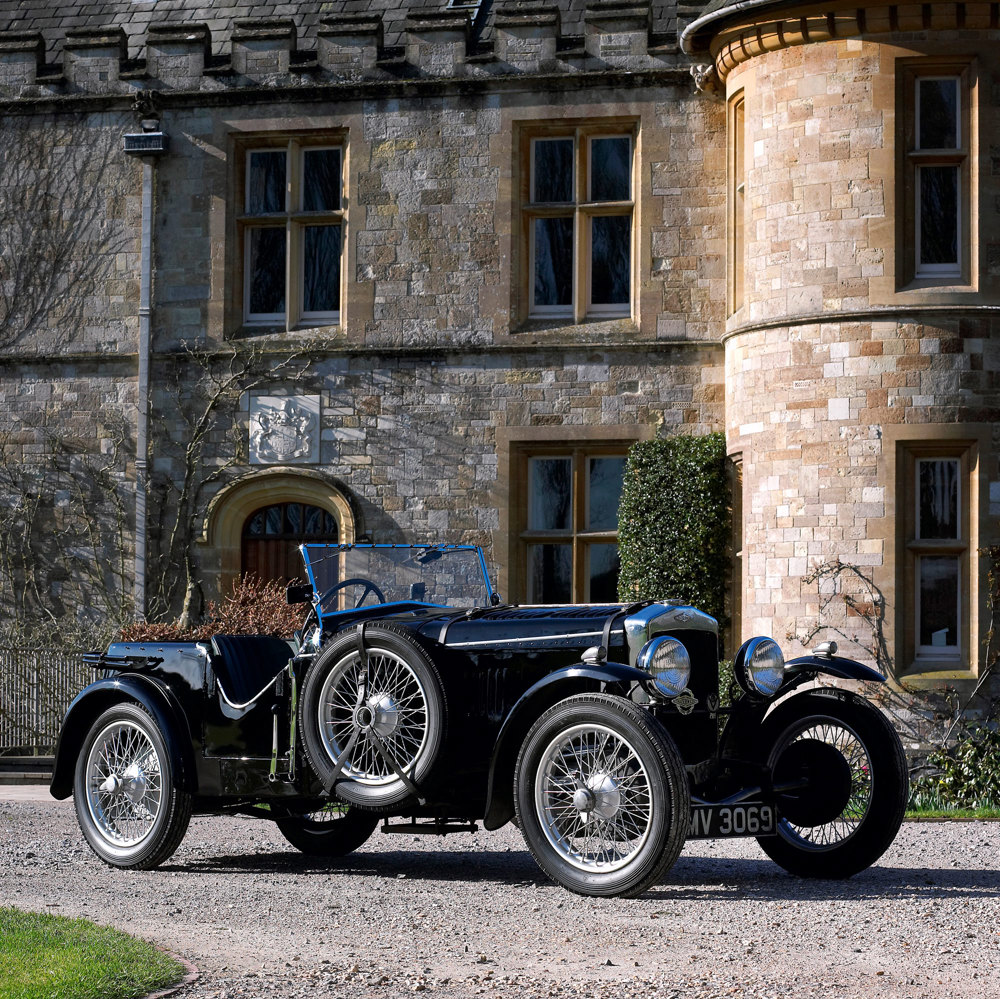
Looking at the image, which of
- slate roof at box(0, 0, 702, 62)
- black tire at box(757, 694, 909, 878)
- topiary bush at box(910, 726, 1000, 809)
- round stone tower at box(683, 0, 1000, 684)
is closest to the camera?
black tire at box(757, 694, 909, 878)

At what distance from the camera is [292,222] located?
16.3m

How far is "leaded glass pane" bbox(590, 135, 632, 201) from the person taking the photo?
1588cm

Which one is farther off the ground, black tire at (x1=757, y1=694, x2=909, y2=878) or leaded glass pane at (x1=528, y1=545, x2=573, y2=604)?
leaded glass pane at (x1=528, y1=545, x2=573, y2=604)

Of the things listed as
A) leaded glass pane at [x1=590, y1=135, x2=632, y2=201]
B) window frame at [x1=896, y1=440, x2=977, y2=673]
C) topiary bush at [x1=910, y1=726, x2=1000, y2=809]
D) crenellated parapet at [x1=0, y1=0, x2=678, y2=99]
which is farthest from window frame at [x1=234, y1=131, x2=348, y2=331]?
topiary bush at [x1=910, y1=726, x2=1000, y2=809]

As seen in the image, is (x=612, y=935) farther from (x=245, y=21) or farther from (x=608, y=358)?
(x=245, y=21)

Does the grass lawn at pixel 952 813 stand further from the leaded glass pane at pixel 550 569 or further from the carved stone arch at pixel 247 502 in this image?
the carved stone arch at pixel 247 502

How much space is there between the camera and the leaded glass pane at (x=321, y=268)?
16.4 m

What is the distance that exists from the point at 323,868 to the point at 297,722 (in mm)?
879

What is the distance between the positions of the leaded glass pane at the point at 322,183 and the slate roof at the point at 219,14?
49.2 inches

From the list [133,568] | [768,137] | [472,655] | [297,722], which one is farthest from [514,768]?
A: [133,568]

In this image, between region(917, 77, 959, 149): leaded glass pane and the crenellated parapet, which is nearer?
region(917, 77, 959, 149): leaded glass pane

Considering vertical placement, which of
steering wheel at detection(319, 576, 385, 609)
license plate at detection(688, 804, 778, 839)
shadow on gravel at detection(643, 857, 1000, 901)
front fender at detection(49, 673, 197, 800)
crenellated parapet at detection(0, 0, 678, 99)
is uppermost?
crenellated parapet at detection(0, 0, 678, 99)

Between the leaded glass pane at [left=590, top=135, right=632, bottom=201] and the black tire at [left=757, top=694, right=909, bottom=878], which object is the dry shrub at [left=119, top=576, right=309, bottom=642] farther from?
the black tire at [left=757, top=694, right=909, bottom=878]

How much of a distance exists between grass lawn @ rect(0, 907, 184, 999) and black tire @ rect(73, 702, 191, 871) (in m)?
1.82
